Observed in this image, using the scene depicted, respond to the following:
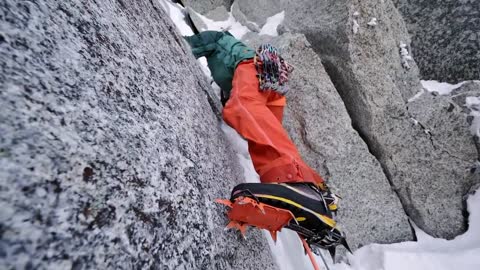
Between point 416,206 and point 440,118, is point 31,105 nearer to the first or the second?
point 416,206

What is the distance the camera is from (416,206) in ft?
11.5

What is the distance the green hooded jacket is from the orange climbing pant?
476 mm

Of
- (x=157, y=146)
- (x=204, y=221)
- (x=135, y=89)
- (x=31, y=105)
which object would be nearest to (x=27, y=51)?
(x=31, y=105)

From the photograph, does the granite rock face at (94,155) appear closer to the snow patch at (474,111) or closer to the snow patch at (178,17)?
the snow patch at (178,17)

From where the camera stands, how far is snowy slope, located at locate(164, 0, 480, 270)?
245cm

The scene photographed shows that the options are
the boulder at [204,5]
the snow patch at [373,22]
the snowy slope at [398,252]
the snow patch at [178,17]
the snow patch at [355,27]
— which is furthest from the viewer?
the boulder at [204,5]

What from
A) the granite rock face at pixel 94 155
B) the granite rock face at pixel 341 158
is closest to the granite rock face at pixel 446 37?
the granite rock face at pixel 341 158

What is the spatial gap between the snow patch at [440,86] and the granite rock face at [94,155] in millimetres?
4884

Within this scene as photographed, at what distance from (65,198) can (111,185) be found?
0.53 ft

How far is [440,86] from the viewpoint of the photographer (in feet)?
15.7

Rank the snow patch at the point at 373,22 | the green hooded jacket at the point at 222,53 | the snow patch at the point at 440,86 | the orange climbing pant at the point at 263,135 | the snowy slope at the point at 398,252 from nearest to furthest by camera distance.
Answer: the orange climbing pant at the point at 263,135 < the snowy slope at the point at 398,252 < the green hooded jacket at the point at 222,53 < the snow patch at the point at 373,22 < the snow patch at the point at 440,86

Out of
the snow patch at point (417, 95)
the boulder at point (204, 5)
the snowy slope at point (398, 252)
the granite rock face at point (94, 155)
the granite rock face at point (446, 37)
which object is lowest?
the boulder at point (204, 5)

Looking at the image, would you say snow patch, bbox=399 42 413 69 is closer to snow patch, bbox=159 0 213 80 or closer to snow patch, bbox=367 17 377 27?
snow patch, bbox=367 17 377 27

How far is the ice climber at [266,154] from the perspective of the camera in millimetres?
1522
